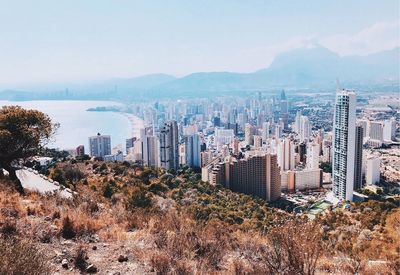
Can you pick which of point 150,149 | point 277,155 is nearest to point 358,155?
point 277,155

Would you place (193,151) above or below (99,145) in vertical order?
below

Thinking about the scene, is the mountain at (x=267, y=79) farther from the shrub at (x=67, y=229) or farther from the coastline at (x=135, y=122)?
the shrub at (x=67, y=229)

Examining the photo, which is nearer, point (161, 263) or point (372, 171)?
point (161, 263)

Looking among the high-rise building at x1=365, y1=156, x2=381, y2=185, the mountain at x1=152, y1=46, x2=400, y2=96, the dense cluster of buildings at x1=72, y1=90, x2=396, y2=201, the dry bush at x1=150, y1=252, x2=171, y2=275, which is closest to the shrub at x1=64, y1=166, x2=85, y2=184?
the dry bush at x1=150, y1=252, x2=171, y2=275

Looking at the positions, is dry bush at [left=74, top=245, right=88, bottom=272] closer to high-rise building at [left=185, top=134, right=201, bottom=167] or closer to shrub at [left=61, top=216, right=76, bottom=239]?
shrub at [left=61, top=216, right=76, bottom=239]

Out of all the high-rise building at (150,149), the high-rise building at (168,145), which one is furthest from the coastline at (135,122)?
the high-rise building at (168,145)

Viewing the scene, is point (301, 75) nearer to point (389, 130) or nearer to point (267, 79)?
point (267, 79)

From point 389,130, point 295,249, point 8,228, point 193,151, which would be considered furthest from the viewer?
point 389,130
